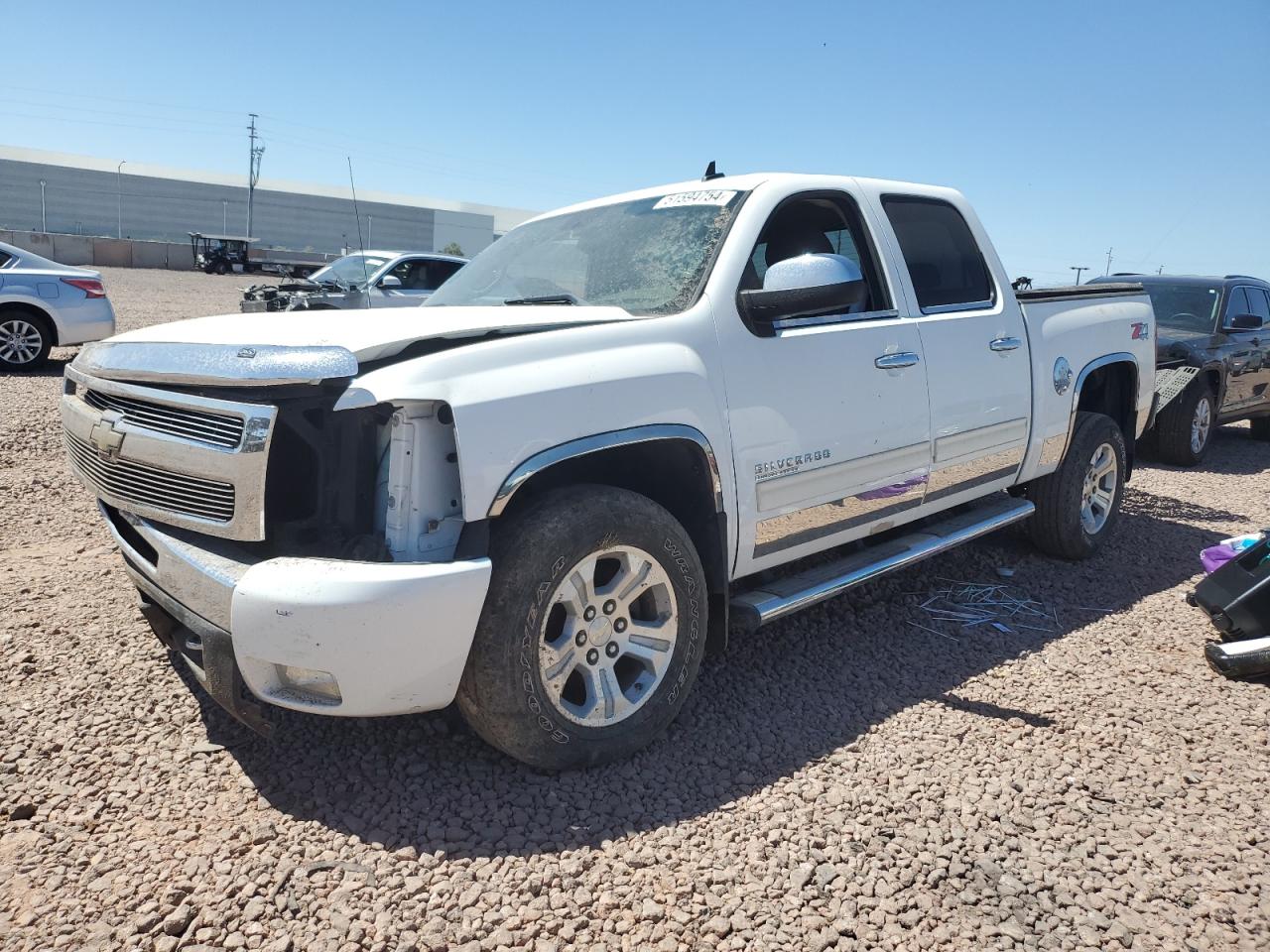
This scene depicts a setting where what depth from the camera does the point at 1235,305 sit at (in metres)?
9.45

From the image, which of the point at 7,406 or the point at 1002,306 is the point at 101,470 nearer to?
the point at 1002,306

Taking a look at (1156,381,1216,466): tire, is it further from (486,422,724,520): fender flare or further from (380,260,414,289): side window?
(380,260,414,289): side window

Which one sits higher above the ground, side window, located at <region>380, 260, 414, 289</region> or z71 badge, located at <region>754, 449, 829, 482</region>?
side window, located at <region>380, 260, 414, 289</region>

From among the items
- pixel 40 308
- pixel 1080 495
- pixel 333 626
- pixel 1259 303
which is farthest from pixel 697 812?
pixel 40 308

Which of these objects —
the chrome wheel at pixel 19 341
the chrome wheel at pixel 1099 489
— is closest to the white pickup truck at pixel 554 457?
the chrome wheel at pixel 1099 489

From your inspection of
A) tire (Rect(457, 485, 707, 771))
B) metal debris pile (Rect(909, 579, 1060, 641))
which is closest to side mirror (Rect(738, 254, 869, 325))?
tire (Rect(457, 485, 707, 771))

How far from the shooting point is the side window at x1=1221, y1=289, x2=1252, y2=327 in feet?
30.2

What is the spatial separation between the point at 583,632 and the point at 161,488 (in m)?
1.36

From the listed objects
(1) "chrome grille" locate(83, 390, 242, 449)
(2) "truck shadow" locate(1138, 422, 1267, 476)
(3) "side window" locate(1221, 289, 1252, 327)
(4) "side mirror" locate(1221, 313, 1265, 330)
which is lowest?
(2) "truck shadow" locate(1138, 422, 1267, 476)

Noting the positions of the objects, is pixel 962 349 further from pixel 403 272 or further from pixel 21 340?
pixel 403 272

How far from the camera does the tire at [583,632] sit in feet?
8.65

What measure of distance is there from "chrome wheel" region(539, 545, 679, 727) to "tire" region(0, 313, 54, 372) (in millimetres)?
9882

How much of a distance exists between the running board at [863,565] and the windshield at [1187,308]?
19.0ft

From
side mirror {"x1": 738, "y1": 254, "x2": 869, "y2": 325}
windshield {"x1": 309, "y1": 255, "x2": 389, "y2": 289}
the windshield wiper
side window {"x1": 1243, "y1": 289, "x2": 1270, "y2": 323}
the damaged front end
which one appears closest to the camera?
the damaged front end
